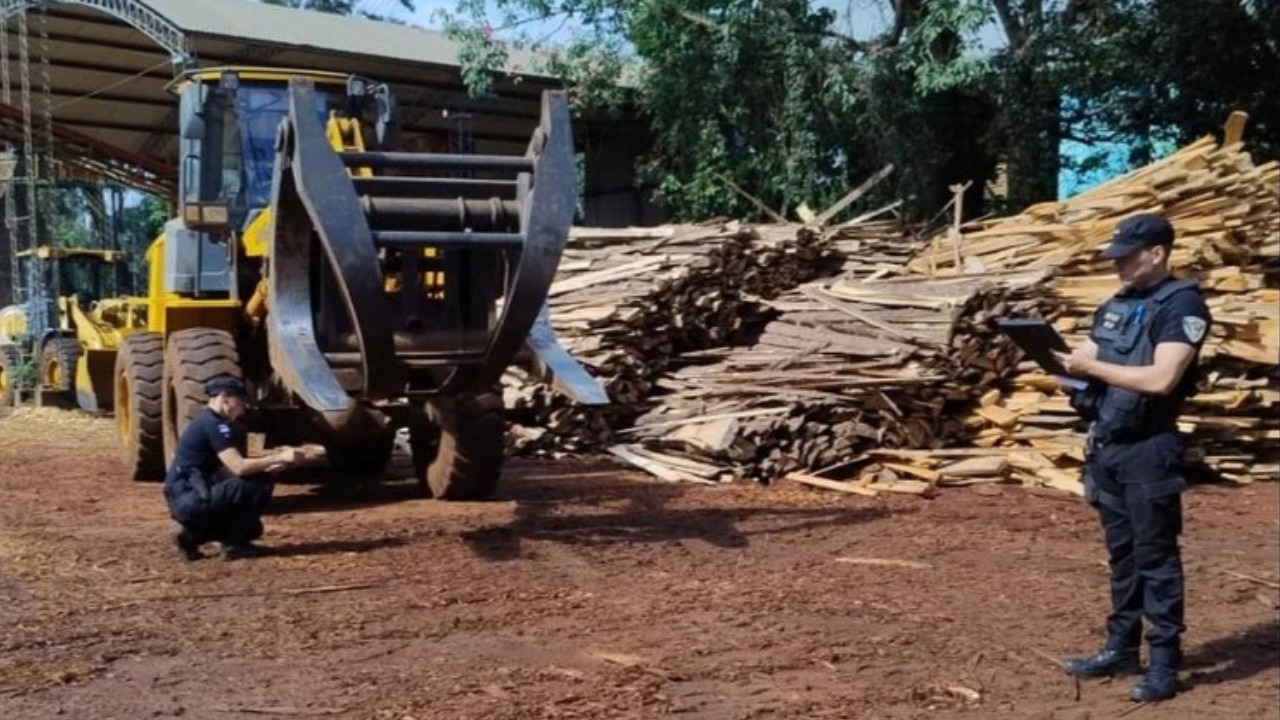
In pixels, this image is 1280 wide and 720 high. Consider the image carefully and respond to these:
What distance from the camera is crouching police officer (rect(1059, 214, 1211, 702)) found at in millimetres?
5641

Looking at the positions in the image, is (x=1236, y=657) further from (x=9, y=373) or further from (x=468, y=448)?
(x=9, y=373)

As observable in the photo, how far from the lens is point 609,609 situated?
23.8ft

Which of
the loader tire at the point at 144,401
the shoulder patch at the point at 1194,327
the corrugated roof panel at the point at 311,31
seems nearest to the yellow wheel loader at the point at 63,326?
the corrugated roof panel at the point at 311,31

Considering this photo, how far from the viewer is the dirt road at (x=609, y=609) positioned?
5758mm

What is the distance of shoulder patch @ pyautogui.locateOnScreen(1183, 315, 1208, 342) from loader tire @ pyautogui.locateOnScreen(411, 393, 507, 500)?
5232 mm

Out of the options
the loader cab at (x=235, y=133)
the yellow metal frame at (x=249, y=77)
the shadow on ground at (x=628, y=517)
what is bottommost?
the shadow on ground at (x=628, y=517)

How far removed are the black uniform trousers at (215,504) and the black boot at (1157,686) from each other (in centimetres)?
492

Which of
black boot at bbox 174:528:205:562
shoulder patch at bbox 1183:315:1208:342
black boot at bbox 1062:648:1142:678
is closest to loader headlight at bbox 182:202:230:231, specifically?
black boot at bbox 174:528:205:562

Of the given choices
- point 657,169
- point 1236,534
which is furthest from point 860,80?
point 1236,534

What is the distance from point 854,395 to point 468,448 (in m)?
3.50

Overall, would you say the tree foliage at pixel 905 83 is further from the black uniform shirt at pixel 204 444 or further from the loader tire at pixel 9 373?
the black uniform shirt at pixel 204 444

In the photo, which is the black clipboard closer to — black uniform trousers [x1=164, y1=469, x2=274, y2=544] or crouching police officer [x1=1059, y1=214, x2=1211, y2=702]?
crouching police officer [x1=1059, y1=214, x2=1211, y2=702]

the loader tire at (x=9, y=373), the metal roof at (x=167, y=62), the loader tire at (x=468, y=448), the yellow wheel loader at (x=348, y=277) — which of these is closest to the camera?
the yellow wheel loader at (x=348, y=277)

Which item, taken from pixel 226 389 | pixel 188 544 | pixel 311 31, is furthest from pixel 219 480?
pixel 311 31
